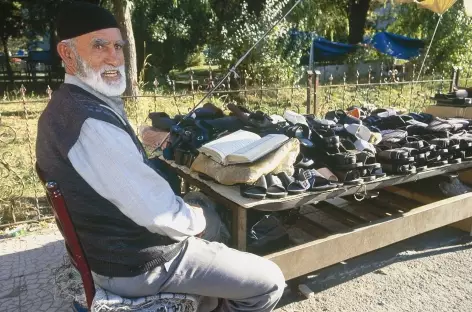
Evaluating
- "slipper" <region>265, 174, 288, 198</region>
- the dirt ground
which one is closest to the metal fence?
the dirt ground

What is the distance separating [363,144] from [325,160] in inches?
13.4

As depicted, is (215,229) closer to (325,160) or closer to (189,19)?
(325,160)

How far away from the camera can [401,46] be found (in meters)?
17.2

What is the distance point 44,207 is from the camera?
4559mm

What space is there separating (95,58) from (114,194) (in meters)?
0.67

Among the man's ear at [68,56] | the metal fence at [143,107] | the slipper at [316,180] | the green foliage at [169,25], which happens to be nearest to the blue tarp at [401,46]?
the metal fence at [143,107]

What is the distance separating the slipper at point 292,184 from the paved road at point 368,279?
3.45 ft

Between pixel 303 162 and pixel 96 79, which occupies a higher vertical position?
pixel 96 79

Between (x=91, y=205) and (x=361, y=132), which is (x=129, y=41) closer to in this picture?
(x=361, y=132)

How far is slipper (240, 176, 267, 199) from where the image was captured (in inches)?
91.4

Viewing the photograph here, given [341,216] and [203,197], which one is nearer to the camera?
[203,197]

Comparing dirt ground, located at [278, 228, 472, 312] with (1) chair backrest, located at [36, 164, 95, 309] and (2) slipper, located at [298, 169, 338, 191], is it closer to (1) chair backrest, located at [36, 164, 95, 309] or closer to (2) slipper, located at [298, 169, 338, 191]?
(2) slipper, located at [298, 169, 338, 191]

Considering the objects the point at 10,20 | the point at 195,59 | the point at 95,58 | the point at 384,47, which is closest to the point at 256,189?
the point at 95,58

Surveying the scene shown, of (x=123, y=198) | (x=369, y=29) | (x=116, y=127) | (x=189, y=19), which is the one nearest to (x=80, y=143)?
(x=116, y=127)
